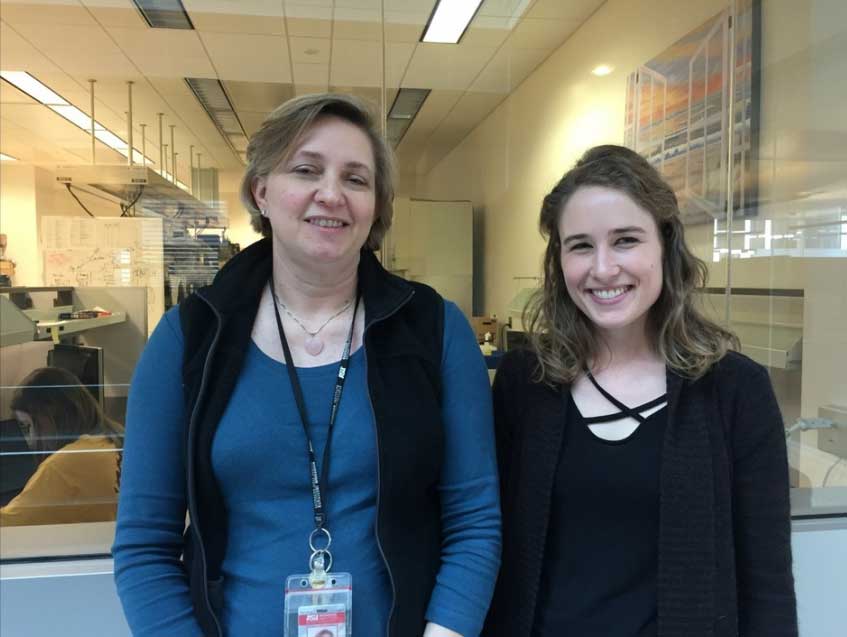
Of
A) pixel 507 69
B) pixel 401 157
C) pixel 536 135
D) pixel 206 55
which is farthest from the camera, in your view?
pixel 536 135

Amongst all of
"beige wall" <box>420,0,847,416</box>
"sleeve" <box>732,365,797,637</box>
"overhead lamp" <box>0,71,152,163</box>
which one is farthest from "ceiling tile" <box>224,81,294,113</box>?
"sleeve" <box>732,365,797,637</box>

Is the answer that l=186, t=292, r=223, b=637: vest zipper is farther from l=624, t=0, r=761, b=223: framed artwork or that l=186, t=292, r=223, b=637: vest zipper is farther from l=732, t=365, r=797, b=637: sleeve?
l=624, t=0, r=761, b=223: framed artwork

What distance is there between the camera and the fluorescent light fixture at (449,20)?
2826 mm

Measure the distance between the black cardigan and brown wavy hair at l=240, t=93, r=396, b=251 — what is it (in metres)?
0.53

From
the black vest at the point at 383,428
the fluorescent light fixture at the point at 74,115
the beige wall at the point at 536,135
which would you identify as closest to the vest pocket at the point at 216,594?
the black vest at the point at 383,428

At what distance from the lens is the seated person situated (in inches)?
68.3

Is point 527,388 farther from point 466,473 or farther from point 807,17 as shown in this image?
point 807,17

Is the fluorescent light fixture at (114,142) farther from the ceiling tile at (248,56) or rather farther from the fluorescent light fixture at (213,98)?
the ceiling tile at (248,56)

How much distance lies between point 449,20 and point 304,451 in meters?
2.68

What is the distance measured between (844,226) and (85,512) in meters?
2.70

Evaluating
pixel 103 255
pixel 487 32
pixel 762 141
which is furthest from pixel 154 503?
pixel 487 32

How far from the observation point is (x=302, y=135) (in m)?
0.91

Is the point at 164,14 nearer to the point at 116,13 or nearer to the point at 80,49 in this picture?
the point at 116,13

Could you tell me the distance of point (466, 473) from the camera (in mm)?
968
